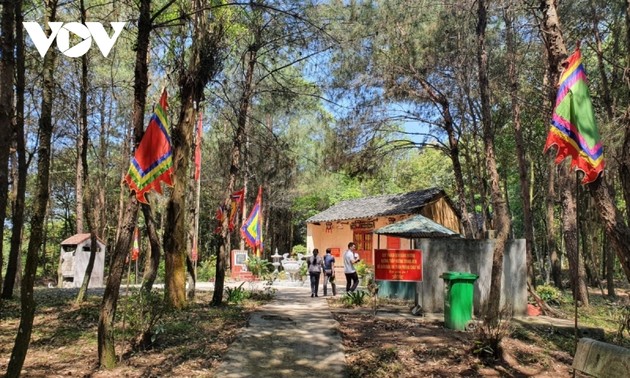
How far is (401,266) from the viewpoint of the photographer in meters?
10.3

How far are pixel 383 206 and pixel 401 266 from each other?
15.8 m

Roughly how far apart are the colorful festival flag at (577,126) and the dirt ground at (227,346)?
9.76 feet

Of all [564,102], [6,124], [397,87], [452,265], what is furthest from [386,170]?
[6,124]

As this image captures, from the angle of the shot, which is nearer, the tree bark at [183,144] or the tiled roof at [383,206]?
the tree bark at [183,144]

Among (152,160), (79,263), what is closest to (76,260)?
(79,263)

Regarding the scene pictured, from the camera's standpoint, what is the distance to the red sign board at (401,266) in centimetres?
1023

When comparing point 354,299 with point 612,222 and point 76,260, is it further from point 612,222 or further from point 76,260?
point 76,260

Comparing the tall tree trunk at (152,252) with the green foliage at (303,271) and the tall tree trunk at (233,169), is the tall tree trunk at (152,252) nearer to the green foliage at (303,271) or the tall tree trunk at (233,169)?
the tall tree trunk at (233,169)

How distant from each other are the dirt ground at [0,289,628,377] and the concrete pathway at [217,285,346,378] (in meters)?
0.20

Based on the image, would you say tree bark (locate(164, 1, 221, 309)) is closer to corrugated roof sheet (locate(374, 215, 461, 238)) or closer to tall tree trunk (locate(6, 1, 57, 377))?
tall tree trunk (locate(6, 1, 57, 377))

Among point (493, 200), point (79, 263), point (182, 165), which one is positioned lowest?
point (79, 263)

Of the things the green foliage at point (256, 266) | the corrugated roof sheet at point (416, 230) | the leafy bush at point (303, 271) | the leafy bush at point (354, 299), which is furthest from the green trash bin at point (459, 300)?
the leafy bush at point (303, 271)

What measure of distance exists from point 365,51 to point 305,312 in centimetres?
839

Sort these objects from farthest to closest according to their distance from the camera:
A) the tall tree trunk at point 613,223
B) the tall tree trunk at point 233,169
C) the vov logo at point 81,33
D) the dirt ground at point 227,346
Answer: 1. the tall tree trunk at point 233,169
2. the dirt ground at point 227,346
3. the vov logo at point 81,33
4. the tall tree trunk at point 613,223
